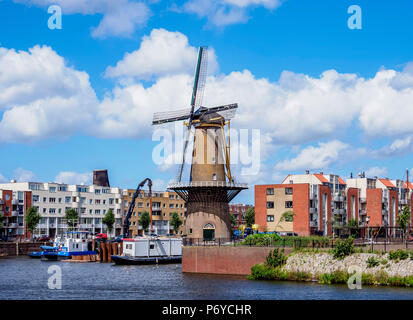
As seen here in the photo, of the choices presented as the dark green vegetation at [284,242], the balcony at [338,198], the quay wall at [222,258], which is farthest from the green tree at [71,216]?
the dark green vegetation at [284,242]

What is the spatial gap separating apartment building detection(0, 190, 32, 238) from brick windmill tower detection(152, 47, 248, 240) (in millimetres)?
69623

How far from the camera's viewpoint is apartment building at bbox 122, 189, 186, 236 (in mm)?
166688

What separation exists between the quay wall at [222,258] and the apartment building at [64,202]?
8504 cm

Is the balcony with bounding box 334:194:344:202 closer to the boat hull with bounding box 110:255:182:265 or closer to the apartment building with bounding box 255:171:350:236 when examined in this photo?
the apartment building with bounding box 255:171:350:236

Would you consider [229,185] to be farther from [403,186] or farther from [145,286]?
[403,186]

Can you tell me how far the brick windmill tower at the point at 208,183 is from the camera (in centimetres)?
7825

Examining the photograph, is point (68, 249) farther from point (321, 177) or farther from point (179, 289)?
point (179, 289)

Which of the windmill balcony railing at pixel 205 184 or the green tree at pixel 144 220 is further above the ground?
the windmill balcony railing at pixel 205 184

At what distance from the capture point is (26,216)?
442 feet

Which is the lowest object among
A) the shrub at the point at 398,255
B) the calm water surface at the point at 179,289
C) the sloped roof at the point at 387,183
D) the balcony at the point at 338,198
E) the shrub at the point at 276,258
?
the calm water surface at the point at 179,289

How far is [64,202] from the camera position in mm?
155250

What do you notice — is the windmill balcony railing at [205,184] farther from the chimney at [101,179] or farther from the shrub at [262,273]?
the chimney at [101,179]

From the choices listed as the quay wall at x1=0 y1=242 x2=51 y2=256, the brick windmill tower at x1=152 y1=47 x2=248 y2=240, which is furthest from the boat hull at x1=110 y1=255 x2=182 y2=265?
the quay wall at x1=0 y1=242 x2=51 y2=256

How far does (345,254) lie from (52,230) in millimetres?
112334
